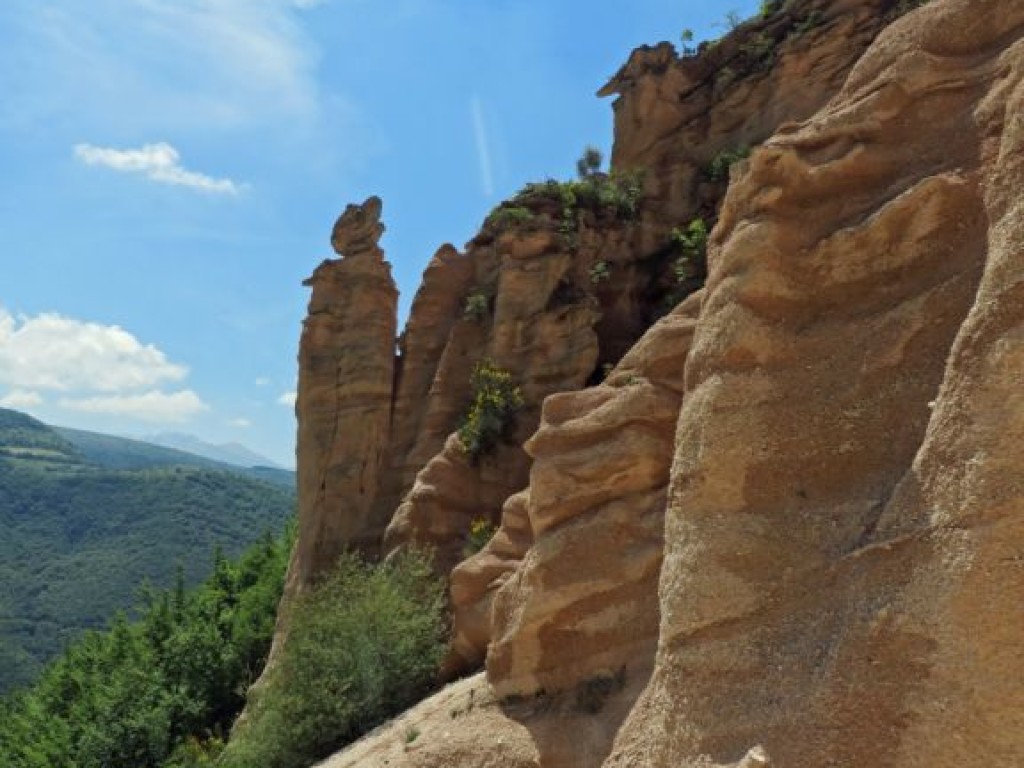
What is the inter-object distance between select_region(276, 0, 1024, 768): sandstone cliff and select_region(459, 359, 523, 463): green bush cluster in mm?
6017

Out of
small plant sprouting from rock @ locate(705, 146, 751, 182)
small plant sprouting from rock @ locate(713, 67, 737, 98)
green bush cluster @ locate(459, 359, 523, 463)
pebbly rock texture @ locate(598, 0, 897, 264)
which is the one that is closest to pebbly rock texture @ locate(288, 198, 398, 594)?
green bush cluster @ locate(459, 359, 523, 463)

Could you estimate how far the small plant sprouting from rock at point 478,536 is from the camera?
24906 millimetres

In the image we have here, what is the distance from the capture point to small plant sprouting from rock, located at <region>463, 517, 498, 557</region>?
24.9 meters

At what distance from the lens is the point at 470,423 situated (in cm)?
2733

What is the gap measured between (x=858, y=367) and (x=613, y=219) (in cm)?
2102

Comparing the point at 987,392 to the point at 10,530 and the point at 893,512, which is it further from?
the point at 10,530

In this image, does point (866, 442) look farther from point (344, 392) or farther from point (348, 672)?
point (344, 392)

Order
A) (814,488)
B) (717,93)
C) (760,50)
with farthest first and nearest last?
(717,93)
(760,50)
(814,488)

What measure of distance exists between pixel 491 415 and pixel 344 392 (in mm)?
7531

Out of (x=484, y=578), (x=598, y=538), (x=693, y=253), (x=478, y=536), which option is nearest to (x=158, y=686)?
(x=478, y=536)

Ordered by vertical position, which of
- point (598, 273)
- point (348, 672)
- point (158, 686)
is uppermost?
point (598, 273)

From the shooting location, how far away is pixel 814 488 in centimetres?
1025

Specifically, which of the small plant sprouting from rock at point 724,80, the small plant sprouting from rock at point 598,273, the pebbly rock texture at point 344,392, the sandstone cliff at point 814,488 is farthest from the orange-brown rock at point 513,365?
the small plant sprouting from rock at point 724,80

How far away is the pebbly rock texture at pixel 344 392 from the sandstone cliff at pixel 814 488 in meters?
11.3
